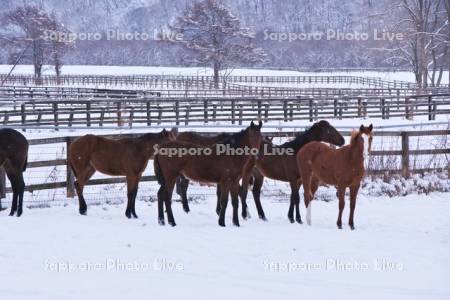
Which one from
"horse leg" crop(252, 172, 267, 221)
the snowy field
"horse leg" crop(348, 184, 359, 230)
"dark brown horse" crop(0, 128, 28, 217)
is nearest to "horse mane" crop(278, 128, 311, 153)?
"horse leg" crop(252, 172, 267, 221)

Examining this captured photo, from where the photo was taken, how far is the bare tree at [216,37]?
1983 inches

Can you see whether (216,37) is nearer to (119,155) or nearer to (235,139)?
(119,155)

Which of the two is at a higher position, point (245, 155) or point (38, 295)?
point (245, 155)

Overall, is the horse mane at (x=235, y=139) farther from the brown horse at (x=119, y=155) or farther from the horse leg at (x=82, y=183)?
the horse leg at (x=82, y=183)

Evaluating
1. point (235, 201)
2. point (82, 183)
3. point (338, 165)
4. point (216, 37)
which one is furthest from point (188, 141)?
point (216, 37)

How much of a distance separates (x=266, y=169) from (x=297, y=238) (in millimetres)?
1926

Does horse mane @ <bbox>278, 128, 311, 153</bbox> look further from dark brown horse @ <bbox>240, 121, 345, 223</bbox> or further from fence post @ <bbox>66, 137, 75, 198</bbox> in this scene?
fence post @ <bbox>66, 137, 75, 198</bbox>

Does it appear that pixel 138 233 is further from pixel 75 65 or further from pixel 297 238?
pixel 75 65

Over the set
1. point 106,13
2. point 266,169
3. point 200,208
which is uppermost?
point 106,13

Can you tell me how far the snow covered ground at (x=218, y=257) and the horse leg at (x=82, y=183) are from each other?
5.7 inches

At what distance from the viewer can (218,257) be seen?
25.0ft

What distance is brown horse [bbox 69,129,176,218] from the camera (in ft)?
33.4

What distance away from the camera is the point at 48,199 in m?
11.7

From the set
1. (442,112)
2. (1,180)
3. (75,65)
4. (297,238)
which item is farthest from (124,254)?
(75,65)
